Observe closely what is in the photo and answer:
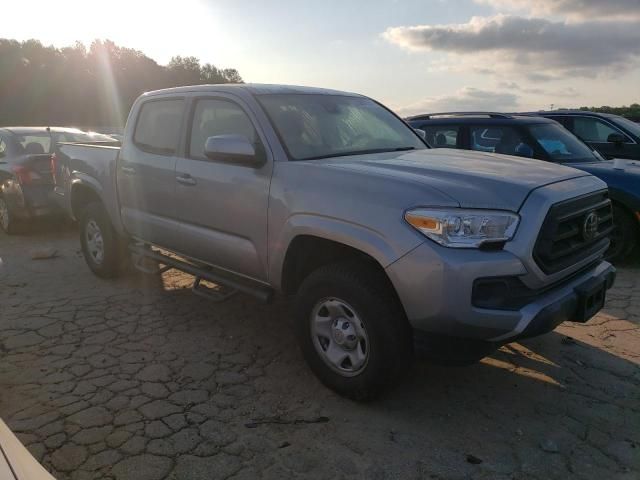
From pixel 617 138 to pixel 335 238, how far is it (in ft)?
20.2

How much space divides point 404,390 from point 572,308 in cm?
114

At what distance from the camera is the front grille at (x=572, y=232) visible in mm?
2693

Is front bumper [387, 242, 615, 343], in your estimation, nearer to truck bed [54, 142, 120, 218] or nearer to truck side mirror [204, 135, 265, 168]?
truck side mirror [204, 135, 265, 168]

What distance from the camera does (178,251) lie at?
14.4 feet

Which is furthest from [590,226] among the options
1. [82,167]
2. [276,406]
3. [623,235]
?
[82,167]

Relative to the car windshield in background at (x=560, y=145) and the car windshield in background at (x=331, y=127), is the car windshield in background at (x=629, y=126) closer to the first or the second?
the car windshield in background at (x=560, y=145)

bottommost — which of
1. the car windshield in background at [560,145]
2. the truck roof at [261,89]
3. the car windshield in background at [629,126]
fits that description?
the car windshield in background at [560,145]

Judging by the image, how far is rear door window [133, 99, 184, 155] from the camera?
14.4 ft

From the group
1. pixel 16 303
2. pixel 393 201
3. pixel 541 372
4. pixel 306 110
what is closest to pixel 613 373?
pixel 541 372

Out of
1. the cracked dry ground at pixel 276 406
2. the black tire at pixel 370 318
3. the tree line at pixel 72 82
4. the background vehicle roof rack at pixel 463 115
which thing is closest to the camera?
the cracked dry ground at pixel 276 406

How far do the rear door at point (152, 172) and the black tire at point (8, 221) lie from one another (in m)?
3.96

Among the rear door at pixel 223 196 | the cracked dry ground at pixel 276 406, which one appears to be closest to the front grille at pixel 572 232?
the cracked dry ground at pixel 276 406

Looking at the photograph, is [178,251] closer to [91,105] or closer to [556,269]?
[556,269]

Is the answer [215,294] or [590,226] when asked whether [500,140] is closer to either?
[590,226]
